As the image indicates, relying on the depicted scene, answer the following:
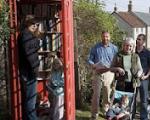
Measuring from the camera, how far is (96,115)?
10016mm

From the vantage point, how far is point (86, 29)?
15602 millimetres

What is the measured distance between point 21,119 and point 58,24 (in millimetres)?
2877

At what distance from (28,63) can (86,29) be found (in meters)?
7.51

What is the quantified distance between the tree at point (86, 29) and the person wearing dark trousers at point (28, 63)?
3.15m

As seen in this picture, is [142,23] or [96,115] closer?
[96,115]

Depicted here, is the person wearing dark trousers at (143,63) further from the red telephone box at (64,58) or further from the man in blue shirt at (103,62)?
the red telephone box at (64,58)

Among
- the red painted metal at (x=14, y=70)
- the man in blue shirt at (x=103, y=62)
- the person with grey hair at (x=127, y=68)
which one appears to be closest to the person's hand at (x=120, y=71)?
the person with grey hair at (x=127, y=68)

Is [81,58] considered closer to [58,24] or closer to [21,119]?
[58,24]

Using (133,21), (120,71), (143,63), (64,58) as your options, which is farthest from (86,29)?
(133,21)

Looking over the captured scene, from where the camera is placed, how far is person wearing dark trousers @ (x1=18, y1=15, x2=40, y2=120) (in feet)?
26.8

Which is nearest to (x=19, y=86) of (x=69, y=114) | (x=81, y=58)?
(x=69, y=114)

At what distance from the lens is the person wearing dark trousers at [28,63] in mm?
8172

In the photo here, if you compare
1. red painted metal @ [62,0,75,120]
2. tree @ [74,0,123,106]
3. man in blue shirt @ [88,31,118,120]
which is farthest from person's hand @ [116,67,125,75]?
tree @ [74,0,123,106]

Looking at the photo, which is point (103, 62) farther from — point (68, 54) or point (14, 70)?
point (14, 70)
